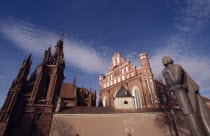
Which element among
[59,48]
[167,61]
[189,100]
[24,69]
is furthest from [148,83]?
[24,69]

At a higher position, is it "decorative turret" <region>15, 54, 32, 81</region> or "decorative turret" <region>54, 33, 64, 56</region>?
"decorative turret" <region>54, 33, 64, 56</region>

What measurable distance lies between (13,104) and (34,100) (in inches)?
111

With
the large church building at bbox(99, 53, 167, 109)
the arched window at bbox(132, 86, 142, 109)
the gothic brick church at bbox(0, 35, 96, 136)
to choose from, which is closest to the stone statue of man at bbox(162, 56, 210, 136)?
the large church building at bbox(99, 53, 167, 109)

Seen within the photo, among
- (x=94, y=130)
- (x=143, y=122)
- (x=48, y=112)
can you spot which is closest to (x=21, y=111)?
(x=48, y=112)

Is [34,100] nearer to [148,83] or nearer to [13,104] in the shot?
[13,104]

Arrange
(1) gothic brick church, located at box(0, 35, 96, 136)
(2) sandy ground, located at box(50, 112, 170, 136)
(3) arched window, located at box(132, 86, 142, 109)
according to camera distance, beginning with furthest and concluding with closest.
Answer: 1. (3) arched window, located at box(132, 86, 142, 109)
2. (2) sandy ground, located at box(50, 112, 170, 136)
3. (1) gothic brick church, located at box(0, 35, 96, 136)

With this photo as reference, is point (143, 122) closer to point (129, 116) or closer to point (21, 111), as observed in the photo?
point (129, 116)

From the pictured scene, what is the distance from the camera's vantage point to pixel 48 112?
17656 millimetres

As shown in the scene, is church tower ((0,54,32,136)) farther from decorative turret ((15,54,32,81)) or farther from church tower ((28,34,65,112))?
church tower ((28,34,65,112))

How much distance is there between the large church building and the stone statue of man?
706 inches

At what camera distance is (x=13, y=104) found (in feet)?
55.3

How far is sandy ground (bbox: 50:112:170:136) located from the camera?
16483 mm

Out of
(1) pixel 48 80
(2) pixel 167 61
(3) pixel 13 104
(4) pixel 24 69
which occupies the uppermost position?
(4) pixel 24 69

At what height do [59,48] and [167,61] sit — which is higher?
[59,48]
